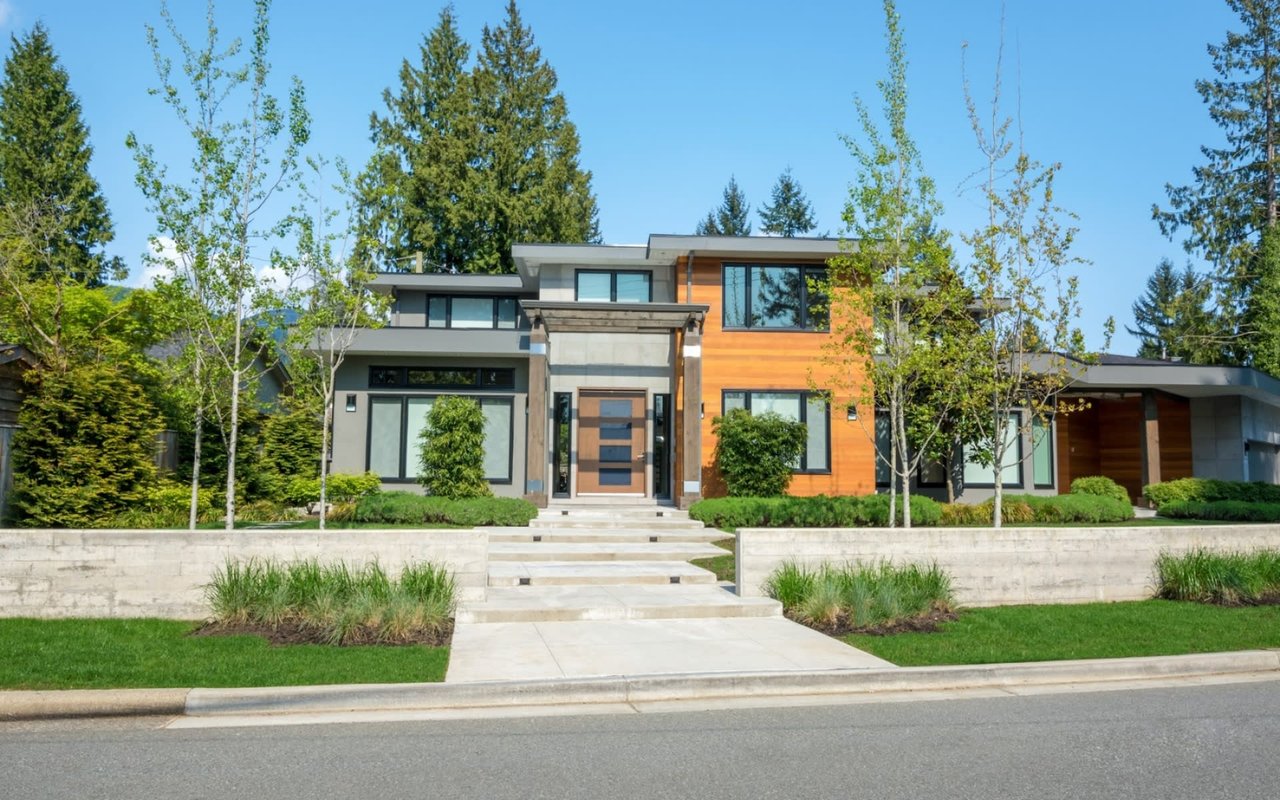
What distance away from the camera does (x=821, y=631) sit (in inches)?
352

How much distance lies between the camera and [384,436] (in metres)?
19.5

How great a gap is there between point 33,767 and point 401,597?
12.2 feet

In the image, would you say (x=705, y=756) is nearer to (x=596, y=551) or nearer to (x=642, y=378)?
(x=596, y=551)

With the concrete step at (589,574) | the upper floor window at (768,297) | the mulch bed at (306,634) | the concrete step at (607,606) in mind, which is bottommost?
the mulch bed at (306,634)

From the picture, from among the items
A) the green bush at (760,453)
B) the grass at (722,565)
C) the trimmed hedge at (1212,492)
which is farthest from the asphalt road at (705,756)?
the trimmed hedge at (1212,492)

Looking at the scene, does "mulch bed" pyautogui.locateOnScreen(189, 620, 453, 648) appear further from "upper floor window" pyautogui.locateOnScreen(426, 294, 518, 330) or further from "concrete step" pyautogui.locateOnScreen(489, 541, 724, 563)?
"upper floor window" pyautogui.locateOnScreen(426, 294, 518, 330)

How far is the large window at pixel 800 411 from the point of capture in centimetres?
1870

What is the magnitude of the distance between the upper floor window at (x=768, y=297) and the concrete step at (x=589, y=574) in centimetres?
779

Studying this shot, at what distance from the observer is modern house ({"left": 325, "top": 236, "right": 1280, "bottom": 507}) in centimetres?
1831

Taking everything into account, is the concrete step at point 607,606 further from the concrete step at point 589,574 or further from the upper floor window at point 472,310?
the upper floor window at point 472,310

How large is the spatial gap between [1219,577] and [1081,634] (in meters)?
3.20


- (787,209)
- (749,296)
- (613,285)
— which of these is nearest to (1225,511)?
(749,296)

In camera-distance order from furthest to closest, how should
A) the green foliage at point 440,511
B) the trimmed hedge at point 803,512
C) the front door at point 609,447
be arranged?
the front door at point 609,447 → the trimmed hedge at point 803,512 → the green foliage at point 440,511

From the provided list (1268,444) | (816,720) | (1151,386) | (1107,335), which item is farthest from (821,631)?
(1268,444)
